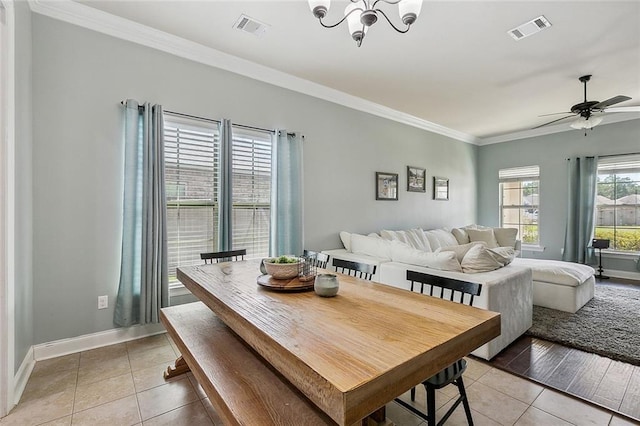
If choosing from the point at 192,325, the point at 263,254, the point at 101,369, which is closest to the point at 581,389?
the point at 192,325

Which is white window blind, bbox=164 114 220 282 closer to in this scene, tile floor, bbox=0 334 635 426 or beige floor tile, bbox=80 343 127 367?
beige floor tile, bbox=80 343 127 367

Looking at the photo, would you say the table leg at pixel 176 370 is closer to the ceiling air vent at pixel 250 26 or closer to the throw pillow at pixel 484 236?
the ceiling air vent at pixel 250 26

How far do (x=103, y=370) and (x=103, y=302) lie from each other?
2.02ft

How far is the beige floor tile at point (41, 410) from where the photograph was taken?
1.74 m

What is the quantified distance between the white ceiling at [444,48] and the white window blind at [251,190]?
0.92m

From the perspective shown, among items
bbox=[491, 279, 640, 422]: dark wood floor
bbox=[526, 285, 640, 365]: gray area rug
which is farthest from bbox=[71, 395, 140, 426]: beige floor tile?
bbox=[526, 285, 640, 365]: gray area rug

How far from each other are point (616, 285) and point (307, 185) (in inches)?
206

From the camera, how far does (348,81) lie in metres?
3.91

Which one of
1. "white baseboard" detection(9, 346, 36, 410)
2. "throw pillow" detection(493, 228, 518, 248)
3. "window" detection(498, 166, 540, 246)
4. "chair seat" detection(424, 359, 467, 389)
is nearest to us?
"chair seat" detection(424, 359, 467, 389)

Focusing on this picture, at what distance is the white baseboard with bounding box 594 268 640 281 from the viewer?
5.14 meters

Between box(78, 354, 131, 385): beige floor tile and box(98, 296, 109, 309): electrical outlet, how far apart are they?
0.46m

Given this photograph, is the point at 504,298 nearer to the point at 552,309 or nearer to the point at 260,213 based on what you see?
the point at 552,309

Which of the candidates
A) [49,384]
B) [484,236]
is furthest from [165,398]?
[484,236]

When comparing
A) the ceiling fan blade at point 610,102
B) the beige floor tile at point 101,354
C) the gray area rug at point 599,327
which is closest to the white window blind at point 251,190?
the beige floor tile at point 101,354
